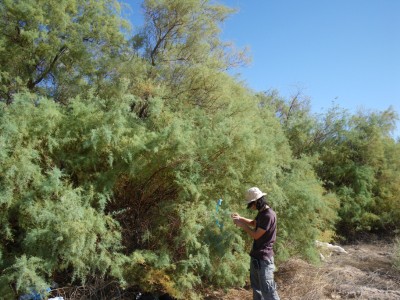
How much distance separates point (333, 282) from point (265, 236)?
3.58 m

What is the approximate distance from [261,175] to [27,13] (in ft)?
26.3

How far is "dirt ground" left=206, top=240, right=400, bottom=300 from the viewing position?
22.3ft

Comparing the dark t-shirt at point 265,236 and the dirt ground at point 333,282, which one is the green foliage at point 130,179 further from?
the dark t-shirt at point 265,236

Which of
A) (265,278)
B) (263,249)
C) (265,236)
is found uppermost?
(265,236)

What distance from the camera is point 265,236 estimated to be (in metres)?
4.90

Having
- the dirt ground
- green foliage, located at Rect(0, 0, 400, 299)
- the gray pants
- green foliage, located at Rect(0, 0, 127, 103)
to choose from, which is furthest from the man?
green foliage, located at Rect(0, 0, 127, 103)

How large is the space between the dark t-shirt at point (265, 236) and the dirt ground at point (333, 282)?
2236mm

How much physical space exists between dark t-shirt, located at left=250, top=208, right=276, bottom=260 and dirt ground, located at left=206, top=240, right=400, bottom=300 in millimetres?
2236

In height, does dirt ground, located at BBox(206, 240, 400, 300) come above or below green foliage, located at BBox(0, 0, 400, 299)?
below

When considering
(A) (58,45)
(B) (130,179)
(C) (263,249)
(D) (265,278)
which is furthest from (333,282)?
(A) (58,45)

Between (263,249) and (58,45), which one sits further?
(58,45)

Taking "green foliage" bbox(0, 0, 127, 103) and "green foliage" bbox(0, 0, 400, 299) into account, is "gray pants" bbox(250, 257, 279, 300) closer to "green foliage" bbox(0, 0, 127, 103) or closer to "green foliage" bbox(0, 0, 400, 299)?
"green foliage" bbox(0, 0, 400, 299)

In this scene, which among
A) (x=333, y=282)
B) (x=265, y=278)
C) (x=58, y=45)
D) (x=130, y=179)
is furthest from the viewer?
(x=58, y=45)

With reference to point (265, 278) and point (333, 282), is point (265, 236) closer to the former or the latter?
point (265, 278)
